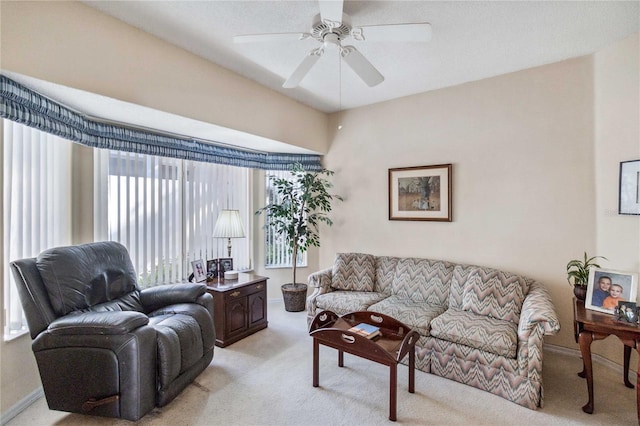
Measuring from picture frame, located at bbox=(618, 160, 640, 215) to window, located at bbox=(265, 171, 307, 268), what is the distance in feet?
11.9

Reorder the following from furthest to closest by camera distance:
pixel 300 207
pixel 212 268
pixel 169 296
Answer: pixel 300 207 < pixel 212 268 < pixel 169 296

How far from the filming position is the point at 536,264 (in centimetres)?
310

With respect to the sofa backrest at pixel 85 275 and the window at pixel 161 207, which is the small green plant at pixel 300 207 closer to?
the window at pixel 161 207

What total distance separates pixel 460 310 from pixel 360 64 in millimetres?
2411

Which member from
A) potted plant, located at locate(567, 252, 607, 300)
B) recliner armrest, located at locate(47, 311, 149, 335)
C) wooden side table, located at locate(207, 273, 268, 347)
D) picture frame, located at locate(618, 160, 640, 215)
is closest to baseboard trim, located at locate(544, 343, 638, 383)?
potted plant, located at locate(567, 252, 607, 300)

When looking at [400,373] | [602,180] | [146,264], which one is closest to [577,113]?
[602,180]

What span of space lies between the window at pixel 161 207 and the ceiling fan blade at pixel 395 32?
267 centimetres

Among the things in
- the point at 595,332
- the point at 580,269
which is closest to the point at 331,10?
the point at 595,332

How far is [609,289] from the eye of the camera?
2340 millimetres

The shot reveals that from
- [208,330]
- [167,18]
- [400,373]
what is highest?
[167,18]

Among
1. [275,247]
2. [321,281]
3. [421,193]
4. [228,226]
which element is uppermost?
[421,193]

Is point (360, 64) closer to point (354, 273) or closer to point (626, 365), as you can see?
point (354, 273)

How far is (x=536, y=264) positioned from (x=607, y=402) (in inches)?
48.0

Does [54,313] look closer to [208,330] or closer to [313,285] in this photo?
[208,330]
